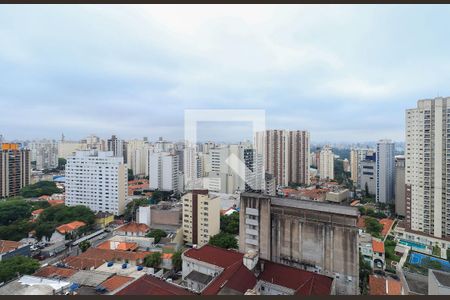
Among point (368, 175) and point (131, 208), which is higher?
point (368, 175)

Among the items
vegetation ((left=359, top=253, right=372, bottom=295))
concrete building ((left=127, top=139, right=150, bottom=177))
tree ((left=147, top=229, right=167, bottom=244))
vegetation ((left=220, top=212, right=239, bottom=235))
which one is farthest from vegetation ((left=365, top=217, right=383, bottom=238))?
concrete building ((left=127, top=139, right=150, bottom=177))

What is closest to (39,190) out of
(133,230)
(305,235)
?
(133,230)

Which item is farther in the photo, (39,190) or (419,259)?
(39,190)

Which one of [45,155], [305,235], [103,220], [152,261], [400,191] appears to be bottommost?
[103,220]

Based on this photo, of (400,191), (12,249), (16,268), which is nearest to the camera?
(16,268)

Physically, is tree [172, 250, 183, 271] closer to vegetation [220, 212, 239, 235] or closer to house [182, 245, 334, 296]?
house [182, 245, 334, 296]

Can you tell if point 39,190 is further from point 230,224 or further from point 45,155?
point 45,155
